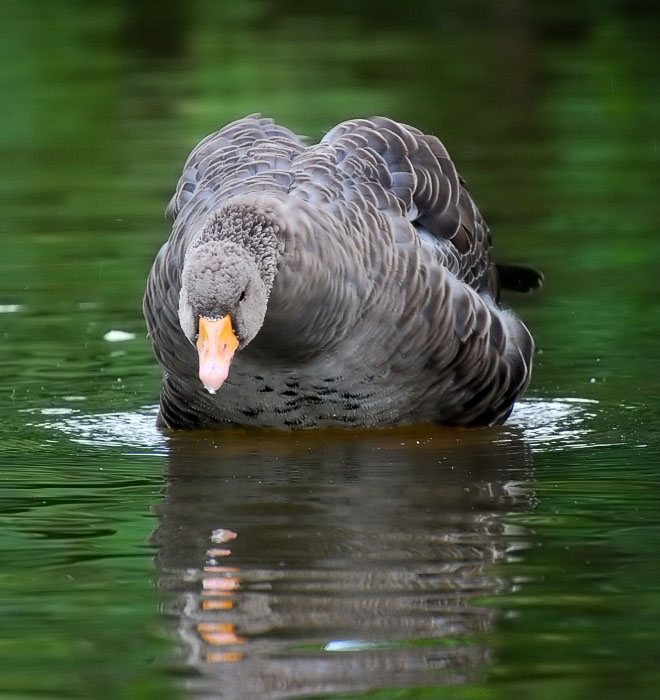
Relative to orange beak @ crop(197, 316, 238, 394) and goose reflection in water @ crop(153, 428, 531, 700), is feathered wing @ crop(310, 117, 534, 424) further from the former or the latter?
orange beak @ crop(197, 316, 238, 394)

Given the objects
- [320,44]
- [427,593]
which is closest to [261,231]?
[427,593]

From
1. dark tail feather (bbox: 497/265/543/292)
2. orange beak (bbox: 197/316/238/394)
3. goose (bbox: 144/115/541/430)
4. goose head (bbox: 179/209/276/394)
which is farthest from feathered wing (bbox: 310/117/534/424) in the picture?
orange beak (bbox: 197/316/238/394)

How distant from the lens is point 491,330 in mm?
8781

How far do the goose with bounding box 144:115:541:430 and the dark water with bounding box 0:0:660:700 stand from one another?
245 mm

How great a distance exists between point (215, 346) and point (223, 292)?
0.22 meters

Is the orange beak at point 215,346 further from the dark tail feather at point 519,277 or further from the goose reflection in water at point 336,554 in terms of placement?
the dark tail feather at point 519,277

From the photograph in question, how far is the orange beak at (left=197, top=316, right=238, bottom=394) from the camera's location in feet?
23.2

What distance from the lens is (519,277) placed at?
1016cm

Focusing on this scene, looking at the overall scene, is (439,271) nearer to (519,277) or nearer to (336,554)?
(519,277)

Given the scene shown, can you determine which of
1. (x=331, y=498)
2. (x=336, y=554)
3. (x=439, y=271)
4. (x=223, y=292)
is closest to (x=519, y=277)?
(x=439, y=271)

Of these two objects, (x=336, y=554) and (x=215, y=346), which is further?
(x=215, y=346)

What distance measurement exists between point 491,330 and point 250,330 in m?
1.85

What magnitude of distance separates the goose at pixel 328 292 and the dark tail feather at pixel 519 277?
2.51 ft

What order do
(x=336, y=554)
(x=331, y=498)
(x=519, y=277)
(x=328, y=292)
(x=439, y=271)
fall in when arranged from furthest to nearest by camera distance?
(x=519, y=277) < (x=439, y=271) < (x=328, y=292) < (x=331, y=498) < (x=336, y=554)
